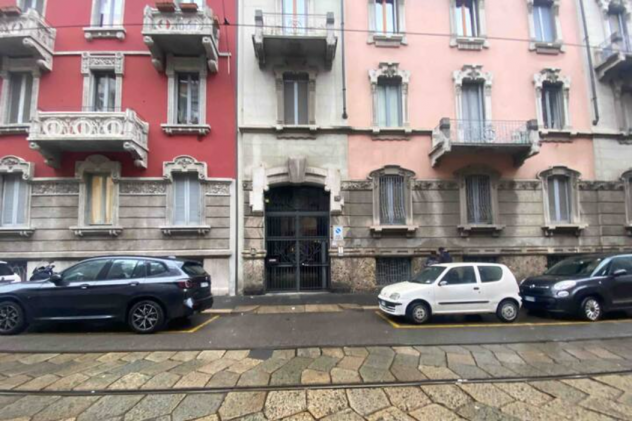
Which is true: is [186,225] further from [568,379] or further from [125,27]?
[568,379]

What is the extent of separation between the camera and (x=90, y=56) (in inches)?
509

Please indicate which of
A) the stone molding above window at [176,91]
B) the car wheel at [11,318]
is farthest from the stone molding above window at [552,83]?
the car wheel at [11,318]

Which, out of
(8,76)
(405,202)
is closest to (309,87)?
(405,202)

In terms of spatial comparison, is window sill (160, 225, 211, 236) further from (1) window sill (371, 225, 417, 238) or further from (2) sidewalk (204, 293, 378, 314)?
(1) window sill (371, 225, 417, 238)

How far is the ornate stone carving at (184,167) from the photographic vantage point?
12.6 m

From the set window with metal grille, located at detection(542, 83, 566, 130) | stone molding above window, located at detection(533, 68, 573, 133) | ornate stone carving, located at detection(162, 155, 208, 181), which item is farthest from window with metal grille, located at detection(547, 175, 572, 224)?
ornate stone carving, located at detection(162, 155, 208, 181)

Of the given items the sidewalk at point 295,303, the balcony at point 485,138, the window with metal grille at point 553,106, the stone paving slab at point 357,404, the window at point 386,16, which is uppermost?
the window at point 386,16

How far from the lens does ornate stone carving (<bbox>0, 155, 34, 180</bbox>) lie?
40.5ft

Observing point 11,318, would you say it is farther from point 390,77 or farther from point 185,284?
point 390,77

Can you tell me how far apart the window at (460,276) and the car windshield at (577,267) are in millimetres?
2964

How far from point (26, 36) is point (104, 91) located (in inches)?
112

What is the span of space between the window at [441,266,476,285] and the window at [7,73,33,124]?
1593 cm

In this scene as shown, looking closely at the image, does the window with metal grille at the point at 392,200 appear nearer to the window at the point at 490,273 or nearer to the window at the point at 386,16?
the window at the point at 490,273

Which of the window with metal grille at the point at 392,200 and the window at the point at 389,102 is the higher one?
the window at the point at 389,102
